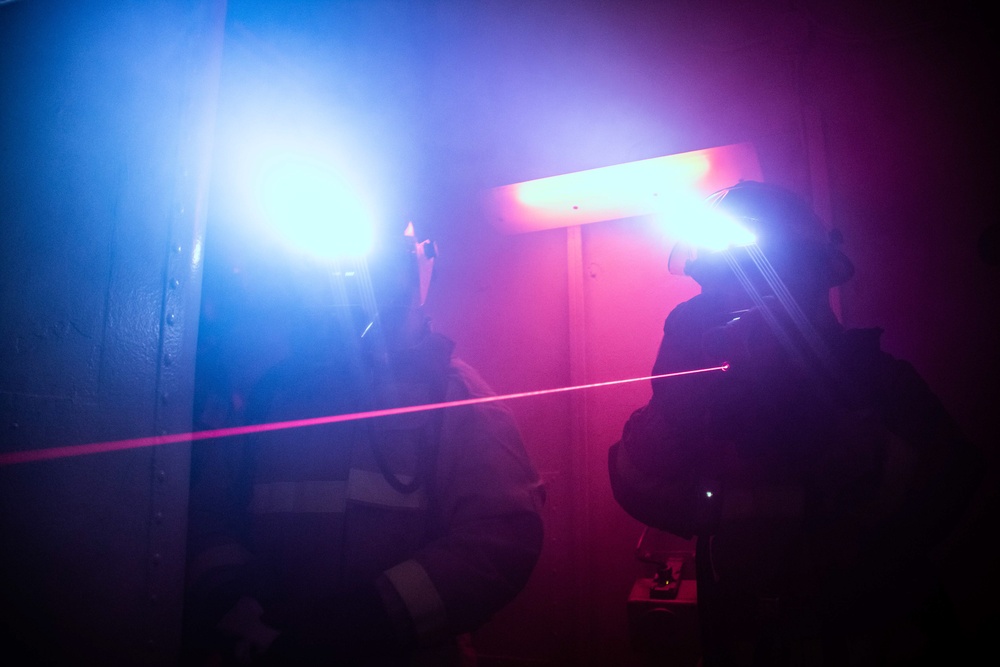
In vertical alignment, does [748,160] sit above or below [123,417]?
above

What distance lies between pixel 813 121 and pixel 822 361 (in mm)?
1312

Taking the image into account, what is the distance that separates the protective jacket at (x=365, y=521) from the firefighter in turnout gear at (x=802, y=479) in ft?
1.63

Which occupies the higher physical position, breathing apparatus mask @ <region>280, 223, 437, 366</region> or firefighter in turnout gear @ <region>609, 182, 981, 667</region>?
breathing apparatus mask @ <region>280, 223, 437, 366</region>

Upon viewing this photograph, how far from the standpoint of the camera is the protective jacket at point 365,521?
5.24 ft

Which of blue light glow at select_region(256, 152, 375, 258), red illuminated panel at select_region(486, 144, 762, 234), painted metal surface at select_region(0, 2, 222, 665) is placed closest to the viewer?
painted metal surface at select_region(0, 2, 222, 665)

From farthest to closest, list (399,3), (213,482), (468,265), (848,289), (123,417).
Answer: (468,265) < (399,3) < (848,289) < (213,482) < (123,417)

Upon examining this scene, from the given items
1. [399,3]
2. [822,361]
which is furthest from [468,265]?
[822,361]

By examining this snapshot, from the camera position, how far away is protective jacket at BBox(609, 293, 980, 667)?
1.63 m

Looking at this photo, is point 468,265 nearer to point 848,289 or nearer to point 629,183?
point 629,183

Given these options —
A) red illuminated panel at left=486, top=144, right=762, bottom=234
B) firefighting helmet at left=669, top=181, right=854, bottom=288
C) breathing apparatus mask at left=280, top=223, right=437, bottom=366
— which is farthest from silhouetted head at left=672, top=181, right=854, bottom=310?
breathing apparatus mask at left=280, top=223, right=437, bottom=366

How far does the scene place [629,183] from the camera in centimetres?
257

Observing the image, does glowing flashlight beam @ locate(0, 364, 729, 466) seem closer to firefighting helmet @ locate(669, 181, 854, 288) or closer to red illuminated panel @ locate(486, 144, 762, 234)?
firefighting helmet @ locate(669, 181, 854, 288)

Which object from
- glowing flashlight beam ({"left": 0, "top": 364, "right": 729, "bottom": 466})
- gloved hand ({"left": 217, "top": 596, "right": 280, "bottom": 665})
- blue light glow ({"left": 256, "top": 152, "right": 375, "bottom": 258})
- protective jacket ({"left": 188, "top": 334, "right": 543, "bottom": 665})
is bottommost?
gloved hand ({"left": 217, "top": 596, "right": 280, "bottom": 665})

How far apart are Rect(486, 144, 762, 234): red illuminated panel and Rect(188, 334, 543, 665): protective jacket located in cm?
100
